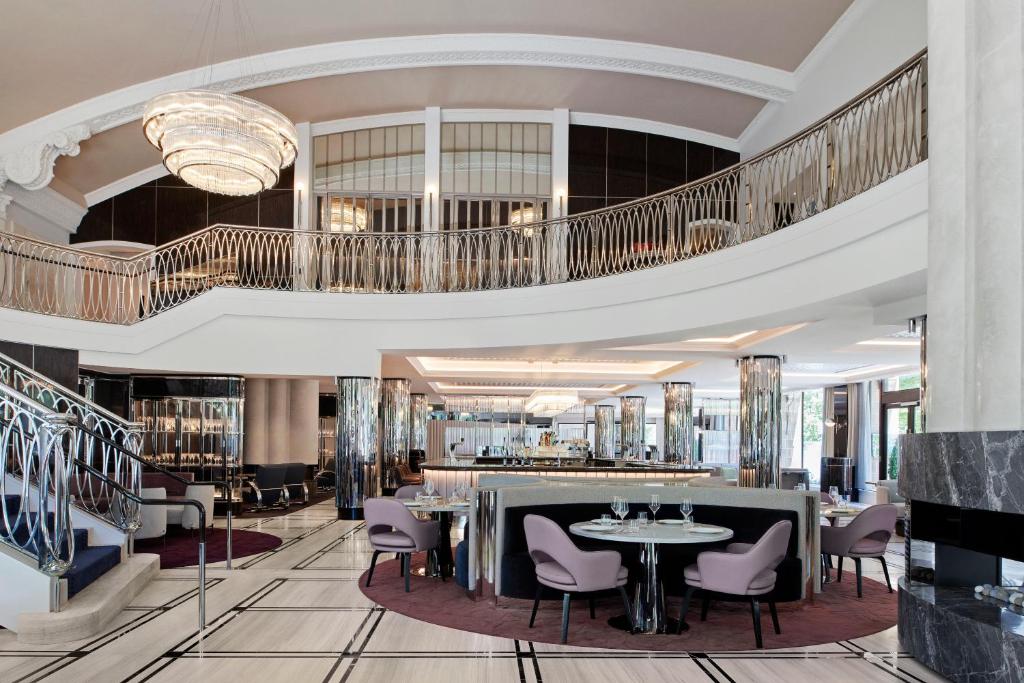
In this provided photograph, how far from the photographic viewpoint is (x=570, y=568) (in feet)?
18.3

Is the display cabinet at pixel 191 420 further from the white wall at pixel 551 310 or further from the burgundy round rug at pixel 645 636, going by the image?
the burgundy round rug at pixel 645 636

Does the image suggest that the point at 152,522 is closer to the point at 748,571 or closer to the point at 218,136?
the point at 218,136

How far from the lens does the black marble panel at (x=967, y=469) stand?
3.86 metres

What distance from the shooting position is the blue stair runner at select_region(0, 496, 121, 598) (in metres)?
5.80

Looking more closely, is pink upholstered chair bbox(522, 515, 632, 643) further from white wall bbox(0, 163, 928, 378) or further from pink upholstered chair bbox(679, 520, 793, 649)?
white wall bbox(0, 163, 928, 378)

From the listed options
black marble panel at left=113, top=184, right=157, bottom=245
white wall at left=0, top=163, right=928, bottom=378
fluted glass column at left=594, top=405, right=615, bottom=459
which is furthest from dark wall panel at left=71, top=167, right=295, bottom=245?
fluted glass column at left=594, top=405, right=615, bottom=459

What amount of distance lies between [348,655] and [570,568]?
1597mm

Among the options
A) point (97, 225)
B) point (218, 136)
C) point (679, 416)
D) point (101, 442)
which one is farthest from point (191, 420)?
point (679, 416)

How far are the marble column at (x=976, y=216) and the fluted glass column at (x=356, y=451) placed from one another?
8.96 m

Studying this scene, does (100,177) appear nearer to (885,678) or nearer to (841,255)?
(841,255)

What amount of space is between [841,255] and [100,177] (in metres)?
13.3

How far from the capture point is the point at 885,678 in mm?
Answer: 4832

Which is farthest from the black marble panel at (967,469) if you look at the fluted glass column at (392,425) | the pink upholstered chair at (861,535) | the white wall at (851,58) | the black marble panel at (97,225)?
the black marble panel at (97,225)

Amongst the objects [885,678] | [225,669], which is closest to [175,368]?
[225,669]
